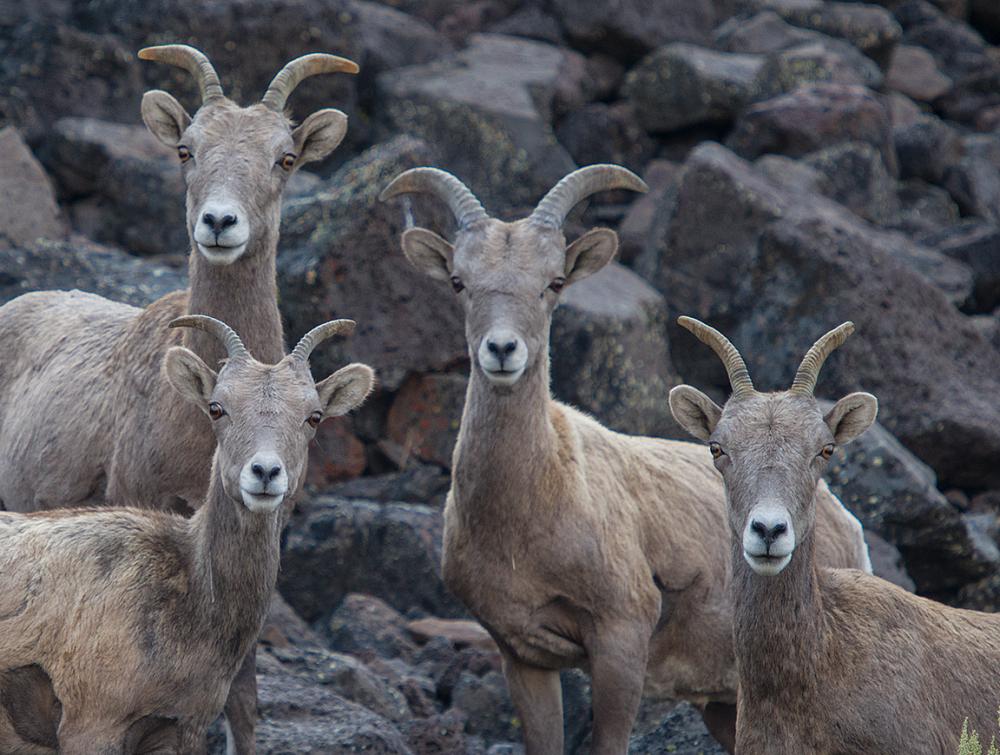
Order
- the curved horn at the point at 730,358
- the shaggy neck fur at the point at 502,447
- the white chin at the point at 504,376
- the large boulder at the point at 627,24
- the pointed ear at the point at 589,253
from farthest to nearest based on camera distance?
1. the large boulder at the point at 627,24
2. the pointed ear at the point at 589,253
3. the shaggy neck fur at the point at 502,447
4. the white chin at the point at 504,376
5. the curved horn at the point at 730,358

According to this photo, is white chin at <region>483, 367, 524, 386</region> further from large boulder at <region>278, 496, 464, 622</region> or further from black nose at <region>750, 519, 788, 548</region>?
large boulder at <region>278, 496, 464, 622</region>

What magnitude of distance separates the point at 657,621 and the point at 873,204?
1090cm

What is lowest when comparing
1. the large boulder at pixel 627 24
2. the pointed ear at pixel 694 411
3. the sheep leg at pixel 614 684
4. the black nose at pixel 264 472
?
the sheep leg at pixel 614 684

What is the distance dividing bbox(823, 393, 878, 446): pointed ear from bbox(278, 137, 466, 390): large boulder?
607cm

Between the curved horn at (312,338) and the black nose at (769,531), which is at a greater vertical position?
the curved horn at (312,338)

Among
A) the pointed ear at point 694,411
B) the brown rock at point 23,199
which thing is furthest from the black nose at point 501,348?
the brown rock at point 23,199

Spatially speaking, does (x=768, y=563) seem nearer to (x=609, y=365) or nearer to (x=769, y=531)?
(x=769, y=531)

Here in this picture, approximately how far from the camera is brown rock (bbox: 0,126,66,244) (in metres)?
14.3

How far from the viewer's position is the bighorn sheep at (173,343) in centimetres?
842

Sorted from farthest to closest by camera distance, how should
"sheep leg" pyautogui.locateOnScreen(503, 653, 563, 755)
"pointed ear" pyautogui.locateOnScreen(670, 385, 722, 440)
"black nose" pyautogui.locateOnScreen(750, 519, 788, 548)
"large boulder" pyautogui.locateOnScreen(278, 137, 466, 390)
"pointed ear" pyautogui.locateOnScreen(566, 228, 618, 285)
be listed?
"large boulder" pyautogui.locateOnScreen(278, 137, 466, 390)
"pointed ear" pyautogui.locateOnScreen(566, 228, 618, 285)
"sheep leg" pyautogui.locateOnScreen(503, 653, 563, 755)
"pointed ear" pyautogui.locateOnScreen(670, 385, 722, 440)
"black nose" pyautogui.locateOnScreen(750, 519, 788, 548)

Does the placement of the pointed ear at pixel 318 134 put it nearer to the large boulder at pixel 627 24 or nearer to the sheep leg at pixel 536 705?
the sheep leg at pixel 536 705

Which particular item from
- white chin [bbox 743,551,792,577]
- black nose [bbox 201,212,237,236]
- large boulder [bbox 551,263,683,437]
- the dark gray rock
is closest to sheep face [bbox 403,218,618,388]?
black nose [bbox 201,212,237,236]

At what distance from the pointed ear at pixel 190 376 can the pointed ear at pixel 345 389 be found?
52cm

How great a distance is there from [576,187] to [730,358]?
2.01 meters
